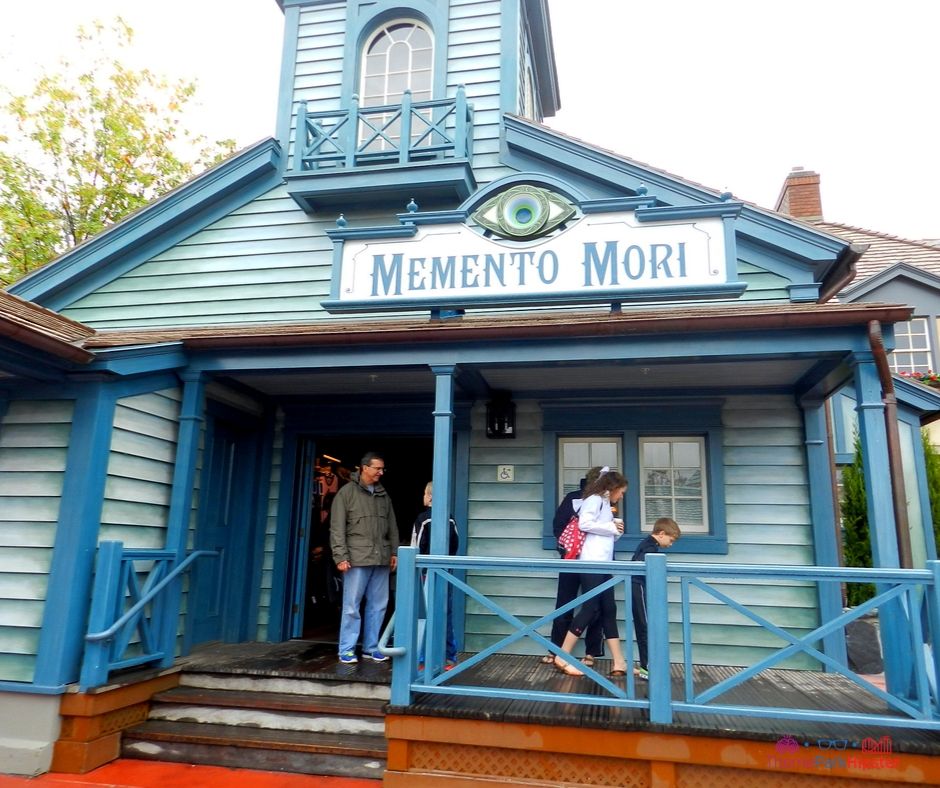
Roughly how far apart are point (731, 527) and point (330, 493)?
513 cm

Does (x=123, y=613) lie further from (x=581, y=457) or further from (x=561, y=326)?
(x=581, y=457)

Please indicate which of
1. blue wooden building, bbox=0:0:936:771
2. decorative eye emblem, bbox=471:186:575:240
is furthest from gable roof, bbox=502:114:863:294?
decorative eye emblem, bbox=471:186:575:240

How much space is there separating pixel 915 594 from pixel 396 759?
3.39 meters

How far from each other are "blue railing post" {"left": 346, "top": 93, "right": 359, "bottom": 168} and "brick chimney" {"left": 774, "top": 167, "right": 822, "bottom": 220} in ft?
26.0

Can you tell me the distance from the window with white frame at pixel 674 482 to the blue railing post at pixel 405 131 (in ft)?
12.8

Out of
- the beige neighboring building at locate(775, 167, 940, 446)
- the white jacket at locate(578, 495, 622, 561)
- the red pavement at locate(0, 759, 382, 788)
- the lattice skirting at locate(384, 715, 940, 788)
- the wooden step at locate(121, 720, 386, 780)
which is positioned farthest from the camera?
the beige neighboring building at locate(775, 167, 940, 446)

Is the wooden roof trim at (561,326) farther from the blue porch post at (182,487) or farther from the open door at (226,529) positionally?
the open door at (226,529)

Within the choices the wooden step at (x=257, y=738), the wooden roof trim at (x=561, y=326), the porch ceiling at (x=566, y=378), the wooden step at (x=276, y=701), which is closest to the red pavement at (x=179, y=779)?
the wooden step at (x=257, y=738)

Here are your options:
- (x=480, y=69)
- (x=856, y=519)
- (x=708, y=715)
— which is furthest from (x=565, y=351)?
(x=856, y=519)

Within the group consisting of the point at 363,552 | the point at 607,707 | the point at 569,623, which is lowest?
the point at 607,707

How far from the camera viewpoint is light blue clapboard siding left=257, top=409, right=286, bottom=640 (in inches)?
272

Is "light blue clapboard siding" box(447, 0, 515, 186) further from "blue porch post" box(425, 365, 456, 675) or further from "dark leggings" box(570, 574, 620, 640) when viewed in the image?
"dark leggings" box(570, 574, 620, 640)

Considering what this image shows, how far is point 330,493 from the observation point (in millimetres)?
9117

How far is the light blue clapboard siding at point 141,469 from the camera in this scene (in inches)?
210
